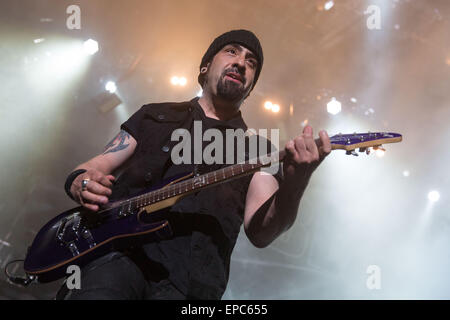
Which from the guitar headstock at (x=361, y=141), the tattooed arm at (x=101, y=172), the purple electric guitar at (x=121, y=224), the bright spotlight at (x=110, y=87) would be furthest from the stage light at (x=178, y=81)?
the guitar headstock at (x=361, y=141)

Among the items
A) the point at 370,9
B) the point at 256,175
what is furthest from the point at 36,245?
the point at 370,9

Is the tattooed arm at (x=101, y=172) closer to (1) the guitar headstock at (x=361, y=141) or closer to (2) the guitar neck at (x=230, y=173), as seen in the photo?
(2) the guitar neck at (x=230, y=173)

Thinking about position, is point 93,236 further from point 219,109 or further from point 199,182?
point 219,109

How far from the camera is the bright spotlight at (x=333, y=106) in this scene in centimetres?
1220

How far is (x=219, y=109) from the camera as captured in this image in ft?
10.7

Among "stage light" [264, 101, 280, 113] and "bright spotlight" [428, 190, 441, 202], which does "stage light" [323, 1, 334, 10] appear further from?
"bright spotlight" [428, 190, 441, 202]

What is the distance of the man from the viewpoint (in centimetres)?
192

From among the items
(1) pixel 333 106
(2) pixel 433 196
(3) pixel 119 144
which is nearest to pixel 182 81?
(1) pixel 333 106

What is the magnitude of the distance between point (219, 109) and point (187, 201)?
133cm

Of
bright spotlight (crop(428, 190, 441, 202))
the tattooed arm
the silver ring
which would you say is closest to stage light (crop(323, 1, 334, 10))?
bright spotlight (crop(428, 190, 441, 202))

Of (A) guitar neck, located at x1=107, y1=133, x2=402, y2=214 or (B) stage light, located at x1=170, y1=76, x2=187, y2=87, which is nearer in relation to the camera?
(A) guitar neck, located at x1=107, y1=133, x2=402, y2=214

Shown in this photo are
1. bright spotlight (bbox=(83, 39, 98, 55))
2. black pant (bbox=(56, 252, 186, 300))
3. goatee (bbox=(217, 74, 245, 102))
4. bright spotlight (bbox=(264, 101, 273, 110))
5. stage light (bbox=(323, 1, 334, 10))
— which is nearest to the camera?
black pant (bbox=(56, 252, 186, 300))

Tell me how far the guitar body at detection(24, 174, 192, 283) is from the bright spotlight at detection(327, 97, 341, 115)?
444 inches

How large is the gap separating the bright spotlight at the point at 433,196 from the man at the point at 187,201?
44.1 ft
